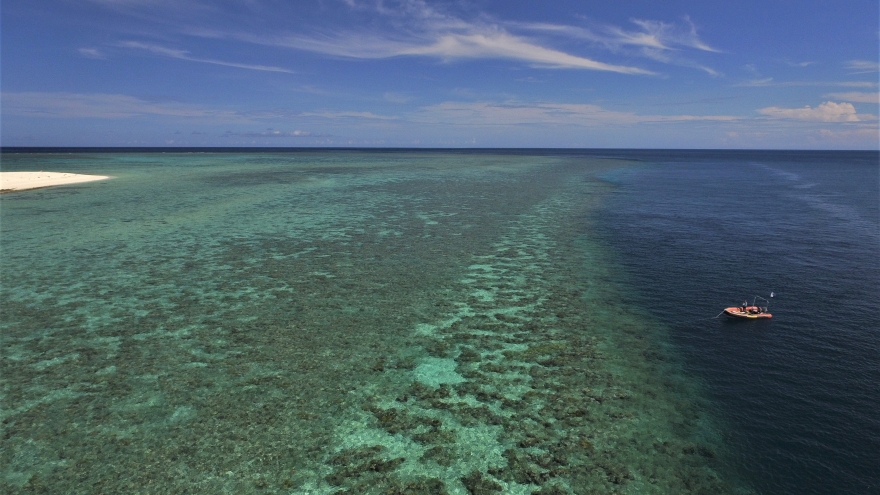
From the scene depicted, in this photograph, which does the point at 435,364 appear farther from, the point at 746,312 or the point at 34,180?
the point at 34,180

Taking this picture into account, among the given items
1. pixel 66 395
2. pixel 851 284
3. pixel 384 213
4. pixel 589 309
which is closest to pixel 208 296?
pixel 66 395

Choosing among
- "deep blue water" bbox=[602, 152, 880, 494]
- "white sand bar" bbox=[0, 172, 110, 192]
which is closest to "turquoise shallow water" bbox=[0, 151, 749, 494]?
"deep blue water" bbox=[602, 152, 880, 494]

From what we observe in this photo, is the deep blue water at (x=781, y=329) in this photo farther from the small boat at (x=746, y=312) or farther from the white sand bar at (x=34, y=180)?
the white sand bar at (x=34, y=180)

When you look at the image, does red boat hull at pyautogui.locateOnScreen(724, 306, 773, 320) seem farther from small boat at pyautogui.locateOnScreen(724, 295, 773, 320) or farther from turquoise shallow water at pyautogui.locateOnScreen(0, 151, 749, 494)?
turquoise shallow water at pyautogui.locateOnScreen(0, 151, 749, 494)

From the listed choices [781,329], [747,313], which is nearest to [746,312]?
[747,313]

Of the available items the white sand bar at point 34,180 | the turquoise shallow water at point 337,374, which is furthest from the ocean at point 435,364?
the white sand bar at point 34,180
